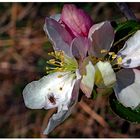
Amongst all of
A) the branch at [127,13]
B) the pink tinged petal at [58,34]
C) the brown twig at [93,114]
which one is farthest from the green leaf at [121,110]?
the brown twig at [93,114]

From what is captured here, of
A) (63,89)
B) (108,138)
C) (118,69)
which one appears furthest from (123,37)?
(108,138)

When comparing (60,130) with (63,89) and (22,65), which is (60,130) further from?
(63,89)

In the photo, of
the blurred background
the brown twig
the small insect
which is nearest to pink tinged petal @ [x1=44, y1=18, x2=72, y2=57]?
the small insect

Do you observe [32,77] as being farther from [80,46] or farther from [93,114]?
[80,46]

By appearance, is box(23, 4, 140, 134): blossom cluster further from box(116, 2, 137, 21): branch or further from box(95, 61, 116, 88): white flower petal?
box(116, 2, 137, 21): branch

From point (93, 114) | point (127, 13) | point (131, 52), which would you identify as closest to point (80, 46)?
point (131, 52)

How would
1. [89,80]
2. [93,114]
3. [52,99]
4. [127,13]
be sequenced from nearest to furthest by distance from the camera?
[89,80], [52,99], [127,13], [93,114]
